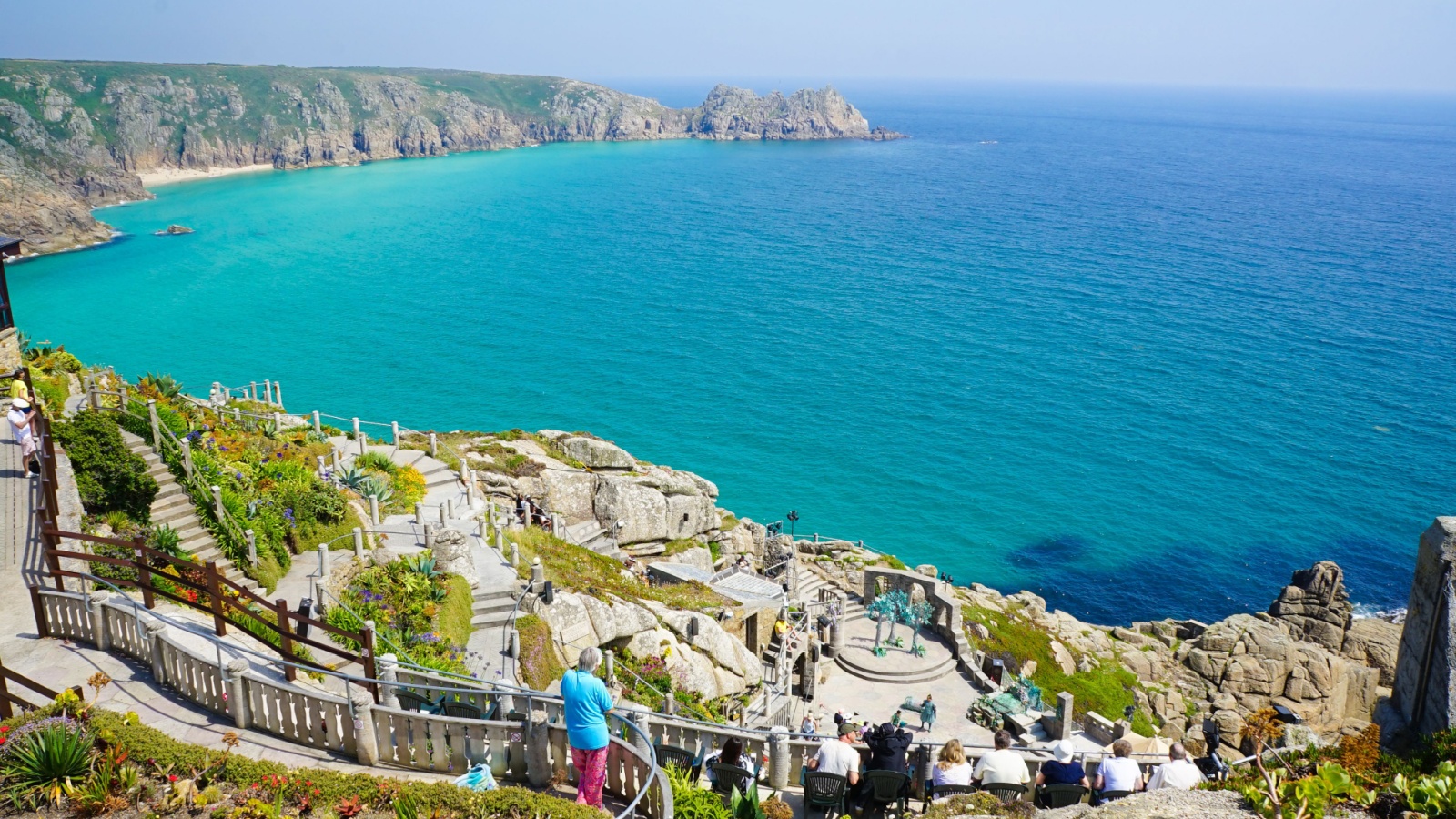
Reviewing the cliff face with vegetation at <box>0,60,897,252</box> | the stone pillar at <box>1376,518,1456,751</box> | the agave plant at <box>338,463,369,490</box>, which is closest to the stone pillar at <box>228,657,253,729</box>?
the agave plant at <box>338,463,369,490</box>

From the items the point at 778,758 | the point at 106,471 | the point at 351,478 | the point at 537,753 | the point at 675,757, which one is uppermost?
the point at 106,471

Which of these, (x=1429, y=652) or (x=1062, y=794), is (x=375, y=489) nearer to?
(x=1062, y=794)

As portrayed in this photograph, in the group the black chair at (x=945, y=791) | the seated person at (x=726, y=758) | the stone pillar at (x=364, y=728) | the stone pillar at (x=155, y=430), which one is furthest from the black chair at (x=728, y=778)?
the stone pillar at (x=155, y=430)

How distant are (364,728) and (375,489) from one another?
54.7 ft

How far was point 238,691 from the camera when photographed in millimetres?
12375

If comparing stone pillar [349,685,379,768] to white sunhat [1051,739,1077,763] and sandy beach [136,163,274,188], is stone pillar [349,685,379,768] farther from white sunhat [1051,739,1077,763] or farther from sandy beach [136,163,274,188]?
sandy beach [136,163,274,188]

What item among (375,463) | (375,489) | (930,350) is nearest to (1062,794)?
(375,489)

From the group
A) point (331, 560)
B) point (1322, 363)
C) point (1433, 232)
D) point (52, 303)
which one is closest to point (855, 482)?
point (331, 560)

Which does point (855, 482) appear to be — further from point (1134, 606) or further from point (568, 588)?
point (568, 588)

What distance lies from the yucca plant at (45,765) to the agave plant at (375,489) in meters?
16.2

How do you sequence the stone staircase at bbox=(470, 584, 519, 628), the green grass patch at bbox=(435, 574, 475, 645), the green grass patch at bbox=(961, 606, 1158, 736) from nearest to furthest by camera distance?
the green grass patch at bbox=(435, 574, 475, 645) → the stone staircase at bbox=(470, 584, 519, 628) → the green grass patch at bbox=(961, 606, 1158, 736)

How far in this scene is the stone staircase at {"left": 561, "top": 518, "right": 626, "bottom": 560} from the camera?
35.8m

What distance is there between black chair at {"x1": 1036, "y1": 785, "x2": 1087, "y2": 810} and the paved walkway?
830 cm

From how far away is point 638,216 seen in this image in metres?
136
